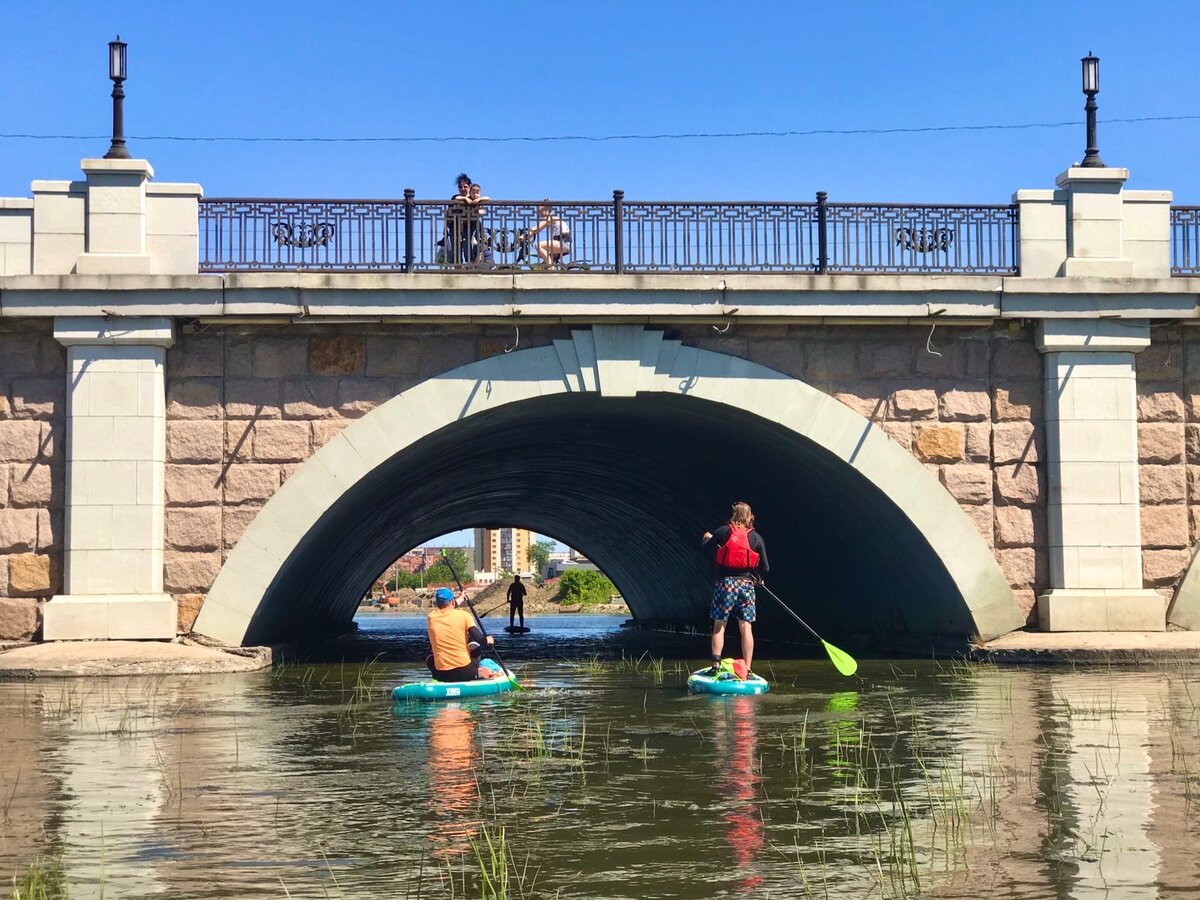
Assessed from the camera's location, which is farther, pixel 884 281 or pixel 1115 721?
pixel 884 281

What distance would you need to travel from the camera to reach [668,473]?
23500mm

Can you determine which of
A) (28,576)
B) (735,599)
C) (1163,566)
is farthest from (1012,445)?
(28,576)

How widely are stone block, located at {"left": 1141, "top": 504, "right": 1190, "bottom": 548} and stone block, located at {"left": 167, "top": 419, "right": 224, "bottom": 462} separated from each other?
10.1 metres

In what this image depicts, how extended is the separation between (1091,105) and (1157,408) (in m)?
3.49

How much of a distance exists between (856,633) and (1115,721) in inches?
447

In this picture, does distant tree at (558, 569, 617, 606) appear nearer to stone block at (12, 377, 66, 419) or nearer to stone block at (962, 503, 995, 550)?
stone block at (962, 503, 995, 550)

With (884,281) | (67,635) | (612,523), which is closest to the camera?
(67,635)

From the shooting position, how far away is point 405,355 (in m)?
16.6

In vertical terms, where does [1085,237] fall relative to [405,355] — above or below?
above

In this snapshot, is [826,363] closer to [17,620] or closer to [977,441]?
[977,441]

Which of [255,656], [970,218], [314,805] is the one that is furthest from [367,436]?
[314,805]

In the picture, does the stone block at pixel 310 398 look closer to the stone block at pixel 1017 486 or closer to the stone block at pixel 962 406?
the stone block at pixel 962 406

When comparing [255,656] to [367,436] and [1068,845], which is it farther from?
[1068,845]

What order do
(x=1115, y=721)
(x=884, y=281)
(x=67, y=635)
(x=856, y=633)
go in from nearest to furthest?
1. (x=1115, y=721)
2. (x=67, y=635)
3. (x=884, y=281)
4. (x=856, y=633)
